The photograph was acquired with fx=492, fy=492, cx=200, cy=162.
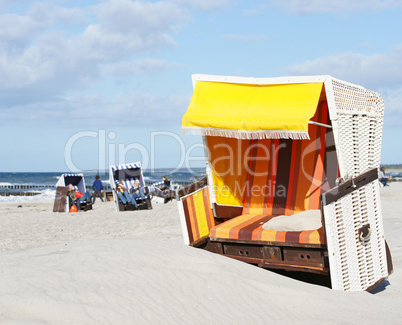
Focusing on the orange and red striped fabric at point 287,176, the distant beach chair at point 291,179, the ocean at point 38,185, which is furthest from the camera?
the ocean at point 38,185

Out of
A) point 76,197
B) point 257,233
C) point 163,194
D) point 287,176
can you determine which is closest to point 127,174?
point 163,194

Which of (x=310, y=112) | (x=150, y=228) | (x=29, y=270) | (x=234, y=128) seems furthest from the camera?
(x=150, y=228)

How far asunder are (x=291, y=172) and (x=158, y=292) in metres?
3.66

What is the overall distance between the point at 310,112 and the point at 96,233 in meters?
6.97

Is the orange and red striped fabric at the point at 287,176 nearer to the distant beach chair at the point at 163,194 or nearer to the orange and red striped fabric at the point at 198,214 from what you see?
the orange and red striped fabric at the point at 198,214

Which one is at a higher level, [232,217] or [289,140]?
[289,140]

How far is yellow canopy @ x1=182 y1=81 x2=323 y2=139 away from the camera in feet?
19.3

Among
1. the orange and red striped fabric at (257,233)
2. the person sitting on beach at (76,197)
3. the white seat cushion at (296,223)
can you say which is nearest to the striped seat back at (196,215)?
the orange and red striped fabric at (257,233)

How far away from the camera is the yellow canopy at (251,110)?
5.89 metres

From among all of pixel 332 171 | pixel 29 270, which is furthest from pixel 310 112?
pixel 29 270

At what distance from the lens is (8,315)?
13.0 feet

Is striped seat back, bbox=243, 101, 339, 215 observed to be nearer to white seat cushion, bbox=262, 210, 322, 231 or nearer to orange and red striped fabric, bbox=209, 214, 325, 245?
orange and red striped fabric, bbox=209, 214, 325, 245

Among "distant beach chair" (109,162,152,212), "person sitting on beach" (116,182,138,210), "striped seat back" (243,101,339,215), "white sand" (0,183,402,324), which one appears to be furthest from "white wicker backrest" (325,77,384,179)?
"distant beach chair" (109,162,152,212)

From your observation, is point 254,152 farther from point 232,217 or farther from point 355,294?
point 355,294
